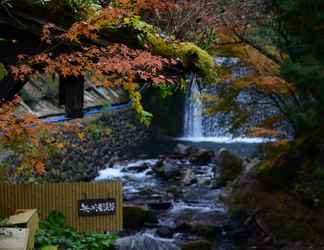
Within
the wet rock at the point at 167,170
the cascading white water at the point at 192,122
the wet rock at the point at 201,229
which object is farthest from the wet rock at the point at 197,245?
the cascading white water at the point at 192,122

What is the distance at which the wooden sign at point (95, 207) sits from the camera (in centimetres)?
539

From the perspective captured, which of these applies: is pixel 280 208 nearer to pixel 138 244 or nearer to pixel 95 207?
pixel 138 244

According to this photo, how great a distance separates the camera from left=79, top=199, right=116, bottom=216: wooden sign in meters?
5.39

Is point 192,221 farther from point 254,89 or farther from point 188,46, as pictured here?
point 188,46

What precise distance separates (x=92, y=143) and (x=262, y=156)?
727 centimetres

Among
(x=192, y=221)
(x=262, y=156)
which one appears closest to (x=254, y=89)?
(x=262, y=156)

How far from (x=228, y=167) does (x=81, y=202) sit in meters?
11.6

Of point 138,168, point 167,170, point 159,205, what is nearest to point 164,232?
point 159,205

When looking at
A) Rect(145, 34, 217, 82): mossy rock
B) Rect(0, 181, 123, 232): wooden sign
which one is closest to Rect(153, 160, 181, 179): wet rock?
Rect(0, 181, 123, 232): wooden sign

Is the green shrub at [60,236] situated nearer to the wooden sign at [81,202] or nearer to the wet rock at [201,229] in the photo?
the wooden sign at [81,202]

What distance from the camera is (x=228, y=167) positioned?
16.5 m

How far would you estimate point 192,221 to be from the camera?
12875 mm

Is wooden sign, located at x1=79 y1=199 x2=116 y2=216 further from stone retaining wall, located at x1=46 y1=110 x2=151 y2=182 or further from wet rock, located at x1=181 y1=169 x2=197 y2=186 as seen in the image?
wet rock, located at x1=181 y1=169 x2=197 y2=186

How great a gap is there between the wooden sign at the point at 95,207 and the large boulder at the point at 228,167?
36.8 feet
